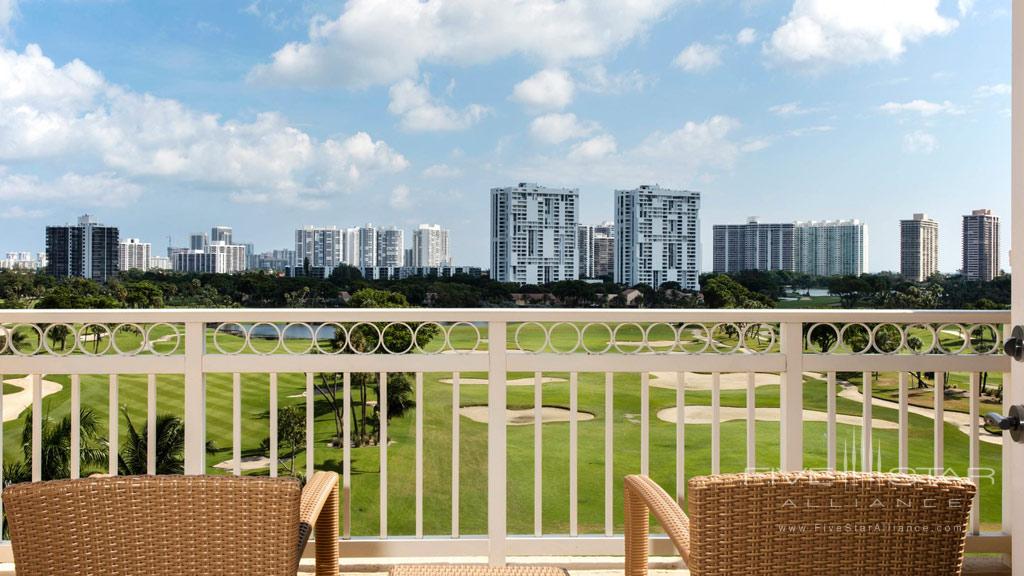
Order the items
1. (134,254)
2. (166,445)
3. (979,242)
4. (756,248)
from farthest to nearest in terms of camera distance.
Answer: (134,254)
(756,248)
(166,445)
(979,242)

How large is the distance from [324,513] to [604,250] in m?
13.8

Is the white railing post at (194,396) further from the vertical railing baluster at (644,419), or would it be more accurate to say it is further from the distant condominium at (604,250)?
the distant condominium at (604,250)

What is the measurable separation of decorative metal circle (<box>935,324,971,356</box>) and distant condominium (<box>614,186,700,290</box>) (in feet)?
37.5

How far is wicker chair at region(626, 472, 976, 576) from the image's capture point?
1092 mm

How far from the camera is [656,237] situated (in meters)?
15.8

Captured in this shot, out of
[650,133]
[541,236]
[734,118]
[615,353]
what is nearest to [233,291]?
[541,236]

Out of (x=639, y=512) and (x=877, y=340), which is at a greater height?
(x=877, y=340)

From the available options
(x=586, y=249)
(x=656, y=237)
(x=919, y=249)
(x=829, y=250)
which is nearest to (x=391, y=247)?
(x=586, y=249)

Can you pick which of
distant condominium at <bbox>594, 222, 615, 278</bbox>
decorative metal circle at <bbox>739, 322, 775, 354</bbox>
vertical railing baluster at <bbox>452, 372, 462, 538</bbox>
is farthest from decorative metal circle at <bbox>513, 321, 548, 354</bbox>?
distant condominium at <bbox>594, 222, 615, 278</bbox>

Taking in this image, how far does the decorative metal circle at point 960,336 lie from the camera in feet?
7.87

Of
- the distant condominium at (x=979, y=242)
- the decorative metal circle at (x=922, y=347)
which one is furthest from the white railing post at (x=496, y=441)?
the distant condominium at (x=979, y=242)

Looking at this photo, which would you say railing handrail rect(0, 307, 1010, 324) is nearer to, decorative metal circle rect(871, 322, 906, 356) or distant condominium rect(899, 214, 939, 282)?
decorative metal circle rect(871, 322, 906, 356)

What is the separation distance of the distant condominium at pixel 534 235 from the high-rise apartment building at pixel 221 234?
23.3ft

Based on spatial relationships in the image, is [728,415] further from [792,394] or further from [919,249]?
[792,394]
